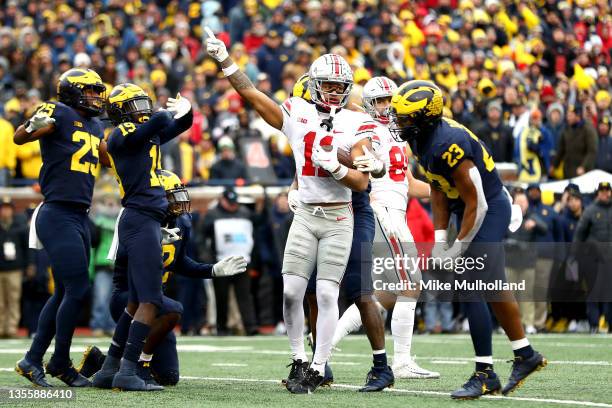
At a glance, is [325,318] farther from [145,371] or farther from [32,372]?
[32,372]

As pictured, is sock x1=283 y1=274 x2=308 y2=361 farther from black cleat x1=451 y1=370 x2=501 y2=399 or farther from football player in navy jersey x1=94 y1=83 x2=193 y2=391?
black cleat x1=451 y1=370 x2=501 y2=399

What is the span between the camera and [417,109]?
767cm

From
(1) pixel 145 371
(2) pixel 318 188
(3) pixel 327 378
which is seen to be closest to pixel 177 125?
(2) pixel 318 188

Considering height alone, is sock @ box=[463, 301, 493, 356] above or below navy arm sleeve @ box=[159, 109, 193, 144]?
below

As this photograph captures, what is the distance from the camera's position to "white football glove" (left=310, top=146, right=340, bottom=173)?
7762 mm

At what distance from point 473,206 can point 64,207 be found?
2.66 meters

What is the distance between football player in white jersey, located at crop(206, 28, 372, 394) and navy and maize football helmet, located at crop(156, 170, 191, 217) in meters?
0.87

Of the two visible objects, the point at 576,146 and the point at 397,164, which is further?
the point at 576,146

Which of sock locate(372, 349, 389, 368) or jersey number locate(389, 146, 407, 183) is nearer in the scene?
sock locate(372, 349, 389, 368)

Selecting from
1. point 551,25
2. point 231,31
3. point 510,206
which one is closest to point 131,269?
point 510,206

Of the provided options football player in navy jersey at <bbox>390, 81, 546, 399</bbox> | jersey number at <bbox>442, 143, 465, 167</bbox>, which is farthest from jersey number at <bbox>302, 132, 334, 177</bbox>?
jersey number at <bbox>442, 143, 465, 167</bbox>

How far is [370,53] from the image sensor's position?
20.2 metres

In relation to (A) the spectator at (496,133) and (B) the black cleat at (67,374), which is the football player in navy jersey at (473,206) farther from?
(A) the spectator at (496,133)

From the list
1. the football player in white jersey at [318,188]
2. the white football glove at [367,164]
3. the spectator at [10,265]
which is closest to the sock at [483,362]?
the football player in white jersey at [318,188]
